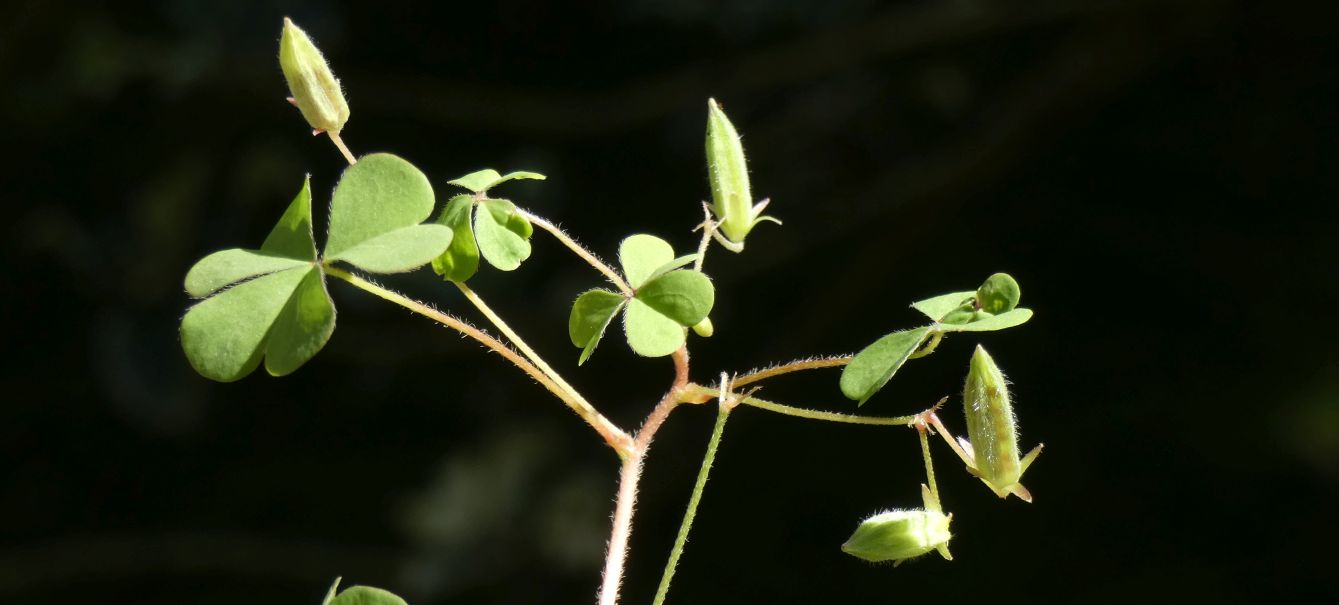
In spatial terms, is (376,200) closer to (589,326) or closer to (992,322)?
(589,326)

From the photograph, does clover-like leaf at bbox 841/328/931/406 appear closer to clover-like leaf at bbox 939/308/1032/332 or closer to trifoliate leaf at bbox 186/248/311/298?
clover-like leaf at bbox 939/308/1032/332

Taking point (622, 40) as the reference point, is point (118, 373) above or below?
below

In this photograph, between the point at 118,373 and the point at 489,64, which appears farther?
the point at 489,64

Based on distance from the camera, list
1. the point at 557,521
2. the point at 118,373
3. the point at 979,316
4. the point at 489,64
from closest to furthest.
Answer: the point at 979,316, the point at 118,373, the point at 489,64, the point at 557,521

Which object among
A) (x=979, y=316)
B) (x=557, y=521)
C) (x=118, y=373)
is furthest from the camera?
(x=557, y=521)

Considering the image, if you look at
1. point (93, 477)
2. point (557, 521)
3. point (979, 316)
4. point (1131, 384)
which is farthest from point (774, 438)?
point (979, 316)

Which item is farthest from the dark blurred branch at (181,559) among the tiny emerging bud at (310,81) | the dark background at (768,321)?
the tiny emerging bud at (310,81)

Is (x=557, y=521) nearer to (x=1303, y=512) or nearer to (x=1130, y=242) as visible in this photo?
(x=1130, y=242)
